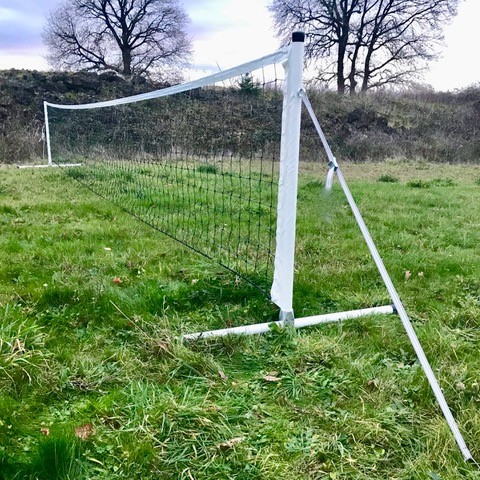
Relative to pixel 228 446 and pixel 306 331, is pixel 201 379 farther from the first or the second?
pixel 306 331

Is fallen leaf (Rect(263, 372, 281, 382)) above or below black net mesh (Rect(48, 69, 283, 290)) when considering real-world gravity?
below

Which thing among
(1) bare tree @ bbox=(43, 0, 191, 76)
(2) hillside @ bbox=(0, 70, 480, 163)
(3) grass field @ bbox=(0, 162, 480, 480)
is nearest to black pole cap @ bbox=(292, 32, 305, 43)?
(3) grass field @ bbox=(0, 162, 480, 480)

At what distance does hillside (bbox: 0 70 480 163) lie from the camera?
15219 mm

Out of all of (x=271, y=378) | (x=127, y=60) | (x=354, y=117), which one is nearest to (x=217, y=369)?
(x=271, y=378)

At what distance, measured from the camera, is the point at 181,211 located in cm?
548

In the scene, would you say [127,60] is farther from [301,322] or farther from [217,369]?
[217,369]

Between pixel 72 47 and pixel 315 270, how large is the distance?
76.1 feet

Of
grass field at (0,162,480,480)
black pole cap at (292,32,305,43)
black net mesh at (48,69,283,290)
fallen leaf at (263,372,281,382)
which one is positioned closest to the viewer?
grass field at (0,162,480,480)

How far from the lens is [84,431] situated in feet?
5.84

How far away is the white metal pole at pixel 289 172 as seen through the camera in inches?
98.1

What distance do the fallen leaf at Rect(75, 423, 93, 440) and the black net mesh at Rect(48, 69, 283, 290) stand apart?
66.1 inches

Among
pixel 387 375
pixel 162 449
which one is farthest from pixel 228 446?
pixel 387 375

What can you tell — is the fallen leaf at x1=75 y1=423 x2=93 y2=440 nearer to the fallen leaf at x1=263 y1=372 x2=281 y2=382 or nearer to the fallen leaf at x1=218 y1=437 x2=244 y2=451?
the fallen leaf at x1=218 y1=437 x2=244 y2=451

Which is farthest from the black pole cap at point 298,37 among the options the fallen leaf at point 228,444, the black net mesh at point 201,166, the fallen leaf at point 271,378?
the fallen leaf at point 228,444
